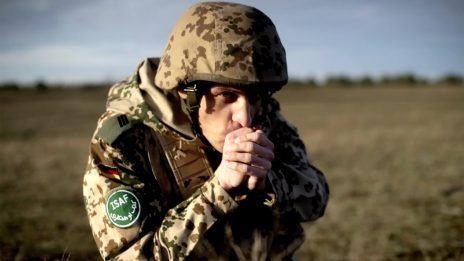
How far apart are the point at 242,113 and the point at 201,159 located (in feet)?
1.44

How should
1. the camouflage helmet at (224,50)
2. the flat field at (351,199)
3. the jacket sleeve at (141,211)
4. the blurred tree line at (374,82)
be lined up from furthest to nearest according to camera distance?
the blurred tree line at (374,82) → the flat field at (351,199) → the camouflage helmet at (224,50) → the jacket sleeve at (141,211)

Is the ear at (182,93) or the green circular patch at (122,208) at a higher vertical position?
the ear at (182,93)

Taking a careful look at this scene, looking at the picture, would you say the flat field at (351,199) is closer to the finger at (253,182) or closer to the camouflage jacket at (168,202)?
the camouflage jacket at (168,202)

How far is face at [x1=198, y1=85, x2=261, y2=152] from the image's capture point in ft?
7.28

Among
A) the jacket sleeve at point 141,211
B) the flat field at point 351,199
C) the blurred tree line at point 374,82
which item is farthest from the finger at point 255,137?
the blurred tree line at point 374,82

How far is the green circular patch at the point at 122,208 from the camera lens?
2.07 metres

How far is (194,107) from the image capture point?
92.7 inches

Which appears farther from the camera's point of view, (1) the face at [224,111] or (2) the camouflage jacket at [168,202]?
(1) the face at [224,111]

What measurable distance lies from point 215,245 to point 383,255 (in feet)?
7.28

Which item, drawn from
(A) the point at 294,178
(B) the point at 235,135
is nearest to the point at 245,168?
(B) the point at 235,135

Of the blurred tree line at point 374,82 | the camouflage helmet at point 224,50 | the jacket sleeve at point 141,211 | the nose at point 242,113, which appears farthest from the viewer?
the blurred tree line at point 374,82

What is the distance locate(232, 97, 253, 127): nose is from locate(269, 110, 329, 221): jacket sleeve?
0.33 m

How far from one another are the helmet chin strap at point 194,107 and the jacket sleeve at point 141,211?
13.8 inches

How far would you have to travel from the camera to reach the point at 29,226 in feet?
16.3
